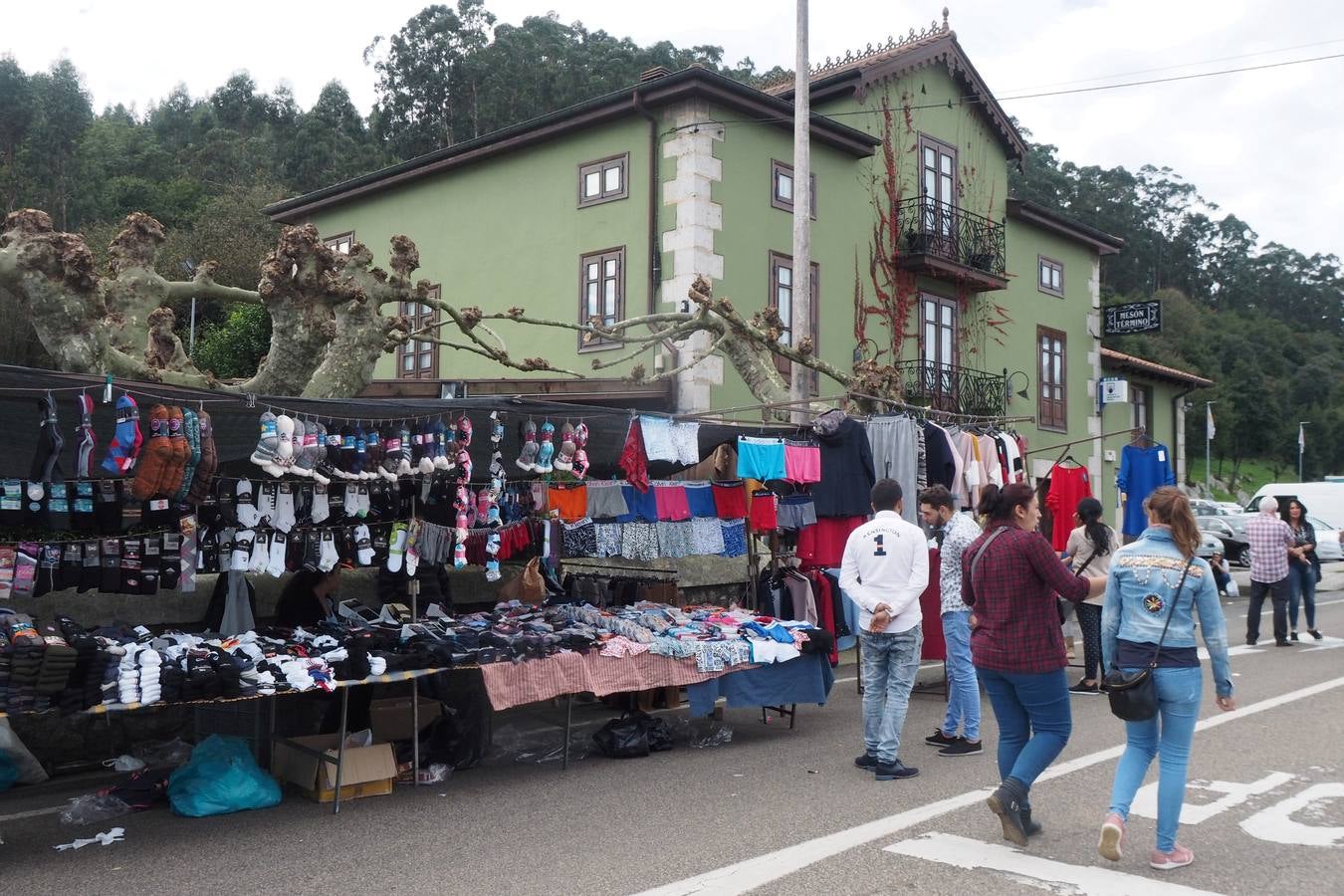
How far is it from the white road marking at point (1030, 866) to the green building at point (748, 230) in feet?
30.6

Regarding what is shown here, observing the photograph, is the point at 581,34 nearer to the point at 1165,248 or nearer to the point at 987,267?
the point at 987,267

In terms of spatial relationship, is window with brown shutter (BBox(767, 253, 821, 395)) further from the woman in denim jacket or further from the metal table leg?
the woman in denim jacket

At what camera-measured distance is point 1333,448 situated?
225 ft

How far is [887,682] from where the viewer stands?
7363mm

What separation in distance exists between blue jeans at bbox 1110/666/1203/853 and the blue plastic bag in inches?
196

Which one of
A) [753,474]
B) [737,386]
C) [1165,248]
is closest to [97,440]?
[753,474]

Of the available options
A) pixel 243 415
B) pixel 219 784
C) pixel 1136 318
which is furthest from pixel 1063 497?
pixel 1136 318

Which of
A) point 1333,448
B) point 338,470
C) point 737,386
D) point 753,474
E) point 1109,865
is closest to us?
point 1109,865

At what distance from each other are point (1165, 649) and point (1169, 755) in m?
0.51

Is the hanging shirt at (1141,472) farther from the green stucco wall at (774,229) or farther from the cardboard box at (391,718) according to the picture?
the cardboard box at (391,718)

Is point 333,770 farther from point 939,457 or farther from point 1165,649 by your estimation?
point 939,457

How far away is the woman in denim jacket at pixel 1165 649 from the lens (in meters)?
5.22

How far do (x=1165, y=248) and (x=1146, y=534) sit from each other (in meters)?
85.5

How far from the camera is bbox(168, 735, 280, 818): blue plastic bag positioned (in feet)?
21.5
